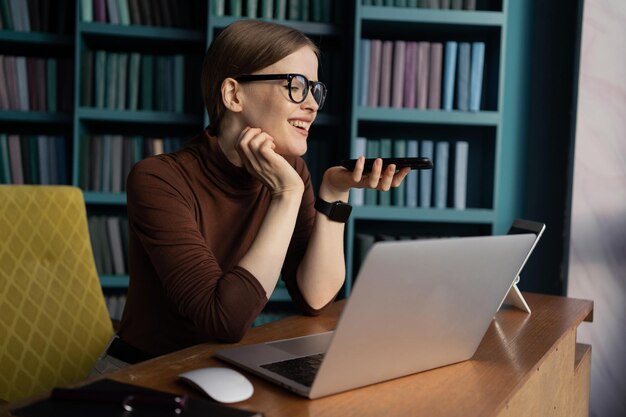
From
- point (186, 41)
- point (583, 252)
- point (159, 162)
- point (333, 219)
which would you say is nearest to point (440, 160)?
point (583, 252)

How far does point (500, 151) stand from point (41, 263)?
2.05 m

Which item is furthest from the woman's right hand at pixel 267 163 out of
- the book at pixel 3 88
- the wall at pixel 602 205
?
the book at pixel 3 88

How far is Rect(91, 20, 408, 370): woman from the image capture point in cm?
113

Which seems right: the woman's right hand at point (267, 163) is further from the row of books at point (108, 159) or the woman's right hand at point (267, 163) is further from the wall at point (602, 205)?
the wall at point (602, 205)

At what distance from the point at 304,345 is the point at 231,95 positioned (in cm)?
55

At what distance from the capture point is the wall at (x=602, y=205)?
101 inches

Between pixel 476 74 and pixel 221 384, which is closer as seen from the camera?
pixel 221 384

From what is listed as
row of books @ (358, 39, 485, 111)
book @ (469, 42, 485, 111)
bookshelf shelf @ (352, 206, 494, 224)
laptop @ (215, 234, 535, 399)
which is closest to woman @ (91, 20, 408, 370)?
laptop @ (215, 234, 535, 399)

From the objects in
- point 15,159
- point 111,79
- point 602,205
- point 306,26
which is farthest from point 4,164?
point 602,205

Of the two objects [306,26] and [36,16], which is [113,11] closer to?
[36,16]

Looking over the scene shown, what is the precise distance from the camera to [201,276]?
3.53 feet

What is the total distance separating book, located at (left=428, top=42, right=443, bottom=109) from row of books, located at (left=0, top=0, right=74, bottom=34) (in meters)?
1.52

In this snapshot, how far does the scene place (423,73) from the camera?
2.68 metres

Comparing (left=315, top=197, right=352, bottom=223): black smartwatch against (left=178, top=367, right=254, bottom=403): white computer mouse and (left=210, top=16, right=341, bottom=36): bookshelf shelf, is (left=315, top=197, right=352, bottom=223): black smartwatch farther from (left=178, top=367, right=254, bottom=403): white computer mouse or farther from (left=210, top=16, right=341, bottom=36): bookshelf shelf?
(left=210, top=16, right=341, bottom=36): bookshelf shelf
